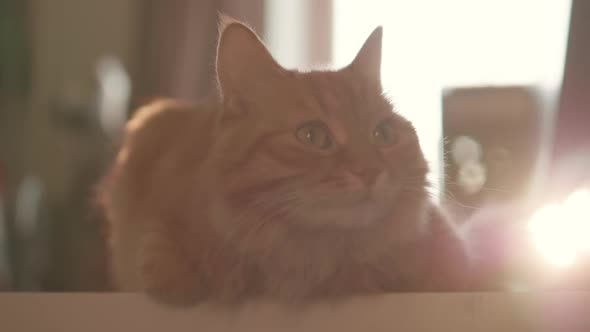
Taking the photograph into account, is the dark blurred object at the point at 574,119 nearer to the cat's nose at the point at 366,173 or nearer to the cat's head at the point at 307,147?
the cat's head at the point at 307,147

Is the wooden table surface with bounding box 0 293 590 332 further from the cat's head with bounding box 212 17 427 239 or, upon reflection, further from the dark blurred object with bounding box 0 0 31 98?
the dark blurred object with bounding box 0 0 31 98

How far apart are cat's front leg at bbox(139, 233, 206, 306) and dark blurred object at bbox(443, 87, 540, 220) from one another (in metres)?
0.80

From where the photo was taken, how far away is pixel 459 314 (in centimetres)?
85

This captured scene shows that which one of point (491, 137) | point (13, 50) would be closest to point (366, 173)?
point (491, 137)

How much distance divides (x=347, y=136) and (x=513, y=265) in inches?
13.8

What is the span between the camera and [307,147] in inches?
38.0

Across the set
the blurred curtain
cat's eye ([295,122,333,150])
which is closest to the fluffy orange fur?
cat's eye ([295,122,333,150])

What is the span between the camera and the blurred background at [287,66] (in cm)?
162

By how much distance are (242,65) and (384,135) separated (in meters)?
0.25

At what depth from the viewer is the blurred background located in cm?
162

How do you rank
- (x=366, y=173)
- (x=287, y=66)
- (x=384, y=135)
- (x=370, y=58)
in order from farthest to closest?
1. (x=287, y=66)
2. (x=370, y=58)
3. (x=384, y=135)
4. (x=366, y=173)

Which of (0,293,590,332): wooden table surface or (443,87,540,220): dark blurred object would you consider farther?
(443,87,540,220): dark blurred object

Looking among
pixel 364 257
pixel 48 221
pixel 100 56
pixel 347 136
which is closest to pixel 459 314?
pixel 364 257

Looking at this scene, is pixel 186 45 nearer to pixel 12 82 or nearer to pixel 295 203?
pixel 12 82
